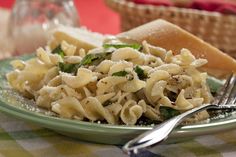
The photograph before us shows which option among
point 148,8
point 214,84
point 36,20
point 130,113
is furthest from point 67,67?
point 36,20

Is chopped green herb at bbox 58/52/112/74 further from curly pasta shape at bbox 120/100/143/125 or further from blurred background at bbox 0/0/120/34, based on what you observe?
blurred background at bbox 0/0/120/34

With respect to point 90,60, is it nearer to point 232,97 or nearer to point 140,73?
point 140,73

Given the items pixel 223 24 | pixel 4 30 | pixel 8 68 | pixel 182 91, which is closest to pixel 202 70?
pixel 182 91

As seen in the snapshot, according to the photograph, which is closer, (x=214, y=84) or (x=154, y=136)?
(x=154, y=136)

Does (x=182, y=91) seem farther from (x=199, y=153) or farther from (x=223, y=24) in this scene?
(x=223, y=24)

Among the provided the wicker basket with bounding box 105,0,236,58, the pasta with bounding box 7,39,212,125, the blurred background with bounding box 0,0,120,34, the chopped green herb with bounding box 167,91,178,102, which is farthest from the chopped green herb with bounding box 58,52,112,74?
the blurred background with bounding box 0,0,120,34

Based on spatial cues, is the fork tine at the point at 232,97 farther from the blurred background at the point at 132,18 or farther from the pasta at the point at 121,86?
the blurred background at the point at 132,18

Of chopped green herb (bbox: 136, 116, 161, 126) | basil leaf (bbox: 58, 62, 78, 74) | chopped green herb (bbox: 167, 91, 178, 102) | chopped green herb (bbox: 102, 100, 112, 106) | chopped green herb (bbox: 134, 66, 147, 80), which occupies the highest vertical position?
chopped green herb (bbox: 134, 66, 147, 80)

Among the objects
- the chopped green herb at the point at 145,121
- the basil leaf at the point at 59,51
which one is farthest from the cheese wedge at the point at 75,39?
→ the chopped green herb at the point at 145,121
